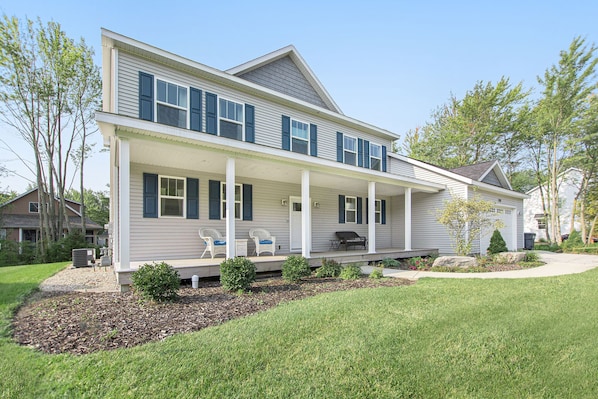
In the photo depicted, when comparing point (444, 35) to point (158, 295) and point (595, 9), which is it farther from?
point (158, 295)

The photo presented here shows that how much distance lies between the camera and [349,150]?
42.2 feet

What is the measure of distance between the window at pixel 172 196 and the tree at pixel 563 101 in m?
21.8

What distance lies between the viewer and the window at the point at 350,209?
12.9m

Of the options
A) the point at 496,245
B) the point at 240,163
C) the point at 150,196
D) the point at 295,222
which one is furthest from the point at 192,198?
the point at 496,245

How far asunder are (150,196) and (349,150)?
783 cm

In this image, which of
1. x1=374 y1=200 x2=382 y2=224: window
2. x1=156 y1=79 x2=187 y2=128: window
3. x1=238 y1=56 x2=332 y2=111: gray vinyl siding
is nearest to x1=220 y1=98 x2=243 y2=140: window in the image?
x1=156 y1=79 x2=187 y2=128: window

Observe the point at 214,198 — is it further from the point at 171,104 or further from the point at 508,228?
the point at 508,228

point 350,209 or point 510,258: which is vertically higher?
point 350,209

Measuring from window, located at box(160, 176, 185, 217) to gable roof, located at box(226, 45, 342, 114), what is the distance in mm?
3973

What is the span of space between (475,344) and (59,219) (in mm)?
22320

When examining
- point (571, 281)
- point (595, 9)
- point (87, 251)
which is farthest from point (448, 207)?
point (87, 251)

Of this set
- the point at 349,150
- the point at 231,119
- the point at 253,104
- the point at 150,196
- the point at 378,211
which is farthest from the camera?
the point at 378,211

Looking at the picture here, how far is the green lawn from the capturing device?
2.64m

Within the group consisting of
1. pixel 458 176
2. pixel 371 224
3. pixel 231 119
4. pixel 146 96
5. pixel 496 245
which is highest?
pixel 146 96
